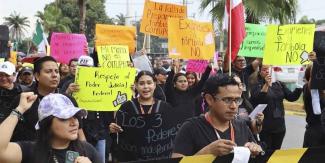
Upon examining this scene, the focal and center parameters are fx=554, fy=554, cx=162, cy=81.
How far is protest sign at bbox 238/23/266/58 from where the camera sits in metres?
8.62

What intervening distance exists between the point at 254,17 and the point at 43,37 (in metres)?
6.96

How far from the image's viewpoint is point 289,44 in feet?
25.1

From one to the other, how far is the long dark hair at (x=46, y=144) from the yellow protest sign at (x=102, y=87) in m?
2.49

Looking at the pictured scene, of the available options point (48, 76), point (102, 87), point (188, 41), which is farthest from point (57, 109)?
point (188, 41)

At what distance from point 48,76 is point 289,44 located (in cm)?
400

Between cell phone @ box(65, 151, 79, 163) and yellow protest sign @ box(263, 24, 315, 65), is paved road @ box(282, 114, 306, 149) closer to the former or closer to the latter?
yellow protest sign @ box(263, 24, 315, 65)

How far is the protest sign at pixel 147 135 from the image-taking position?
4730 mm

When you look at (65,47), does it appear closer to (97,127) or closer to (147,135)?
(97,127)

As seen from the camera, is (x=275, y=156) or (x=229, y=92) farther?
(x=275, y=156)

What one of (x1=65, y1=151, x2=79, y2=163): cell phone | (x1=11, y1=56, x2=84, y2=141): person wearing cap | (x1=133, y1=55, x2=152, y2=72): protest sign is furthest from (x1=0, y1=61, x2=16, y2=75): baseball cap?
(x1=65, y1=151, x2=79, y2=163): cell phone

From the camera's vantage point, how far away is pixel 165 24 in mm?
9414

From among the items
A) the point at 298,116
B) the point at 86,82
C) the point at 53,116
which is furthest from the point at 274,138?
the point at 298,116

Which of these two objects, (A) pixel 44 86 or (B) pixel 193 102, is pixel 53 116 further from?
(B) pixel 193 102

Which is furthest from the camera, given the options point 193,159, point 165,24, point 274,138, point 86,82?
point 165,24
